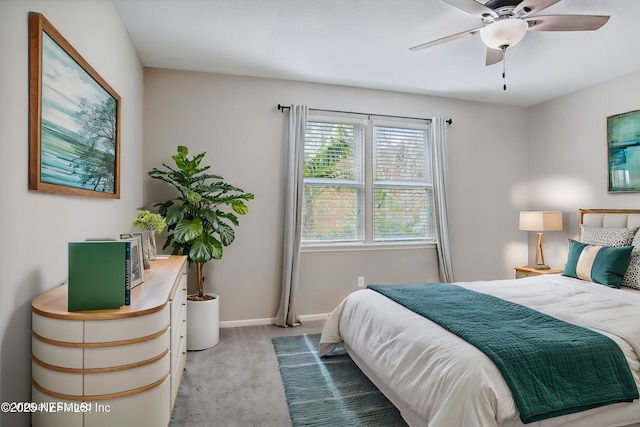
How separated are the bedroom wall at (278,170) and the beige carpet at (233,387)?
27.6 inches

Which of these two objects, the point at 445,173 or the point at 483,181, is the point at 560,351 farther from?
the point at 483,181

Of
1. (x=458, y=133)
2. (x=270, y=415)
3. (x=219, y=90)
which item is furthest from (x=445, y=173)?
(x=270, y=415)

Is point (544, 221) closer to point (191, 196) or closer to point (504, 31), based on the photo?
point (504, 31)

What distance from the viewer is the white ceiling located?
2.61 metres

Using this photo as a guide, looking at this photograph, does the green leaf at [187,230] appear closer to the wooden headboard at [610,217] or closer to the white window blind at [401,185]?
the white window blind at [401,185]

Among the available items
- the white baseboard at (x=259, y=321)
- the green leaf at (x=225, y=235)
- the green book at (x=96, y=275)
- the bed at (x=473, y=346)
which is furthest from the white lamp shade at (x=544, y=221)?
the green book at (x=96, y=275)

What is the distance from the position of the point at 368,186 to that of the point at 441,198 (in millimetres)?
937

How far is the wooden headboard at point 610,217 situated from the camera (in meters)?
3.55

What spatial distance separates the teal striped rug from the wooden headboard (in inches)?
118

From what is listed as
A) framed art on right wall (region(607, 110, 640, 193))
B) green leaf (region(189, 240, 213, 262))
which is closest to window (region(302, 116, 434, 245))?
green leaf (region(189, 240, 213, 262))

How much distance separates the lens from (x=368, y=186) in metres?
4.37

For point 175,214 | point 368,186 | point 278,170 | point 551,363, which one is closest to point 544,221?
point 368,186

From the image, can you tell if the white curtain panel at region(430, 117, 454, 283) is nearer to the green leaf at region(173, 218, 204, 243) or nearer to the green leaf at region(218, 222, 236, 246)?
the green leaf at region(218, 222, 236, 246)

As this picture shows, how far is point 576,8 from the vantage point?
2.58 m
